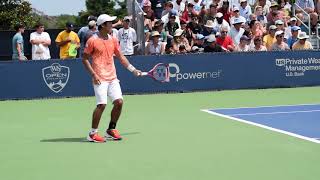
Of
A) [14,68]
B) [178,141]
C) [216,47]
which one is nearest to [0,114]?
[14,68]

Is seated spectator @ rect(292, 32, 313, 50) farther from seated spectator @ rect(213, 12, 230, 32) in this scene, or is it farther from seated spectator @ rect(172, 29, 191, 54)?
seated spectator @ rect(172, 29, 191, 54)

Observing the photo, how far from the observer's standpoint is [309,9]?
887 inches

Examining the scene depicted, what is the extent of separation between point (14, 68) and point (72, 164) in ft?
30.5

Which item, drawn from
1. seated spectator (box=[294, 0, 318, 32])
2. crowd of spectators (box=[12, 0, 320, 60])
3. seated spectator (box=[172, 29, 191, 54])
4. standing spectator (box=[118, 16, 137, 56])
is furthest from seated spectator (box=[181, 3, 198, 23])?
seated spectator (box=[294, 0, 318, 32])

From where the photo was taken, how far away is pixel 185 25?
1839cm

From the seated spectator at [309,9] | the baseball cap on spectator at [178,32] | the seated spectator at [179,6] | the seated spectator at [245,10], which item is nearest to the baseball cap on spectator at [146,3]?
the seated spectator at [179,6]

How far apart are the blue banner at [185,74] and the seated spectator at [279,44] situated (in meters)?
0.43

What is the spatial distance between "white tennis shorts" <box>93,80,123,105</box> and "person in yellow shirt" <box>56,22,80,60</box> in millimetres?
8044

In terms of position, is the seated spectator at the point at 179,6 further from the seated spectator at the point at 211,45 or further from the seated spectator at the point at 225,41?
the seated spectator at the point at 211,45

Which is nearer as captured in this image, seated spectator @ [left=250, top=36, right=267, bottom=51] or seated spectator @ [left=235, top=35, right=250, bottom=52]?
seated spectator @ [left=235, top=35, right=250, bottom=52]

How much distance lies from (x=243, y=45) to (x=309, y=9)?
5.66 metres

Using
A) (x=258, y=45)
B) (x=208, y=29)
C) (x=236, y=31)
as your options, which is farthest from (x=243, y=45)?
(x=208, y=29)

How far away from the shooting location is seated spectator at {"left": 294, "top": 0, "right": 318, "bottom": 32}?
22028mm

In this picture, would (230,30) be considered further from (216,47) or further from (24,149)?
(24,149)
